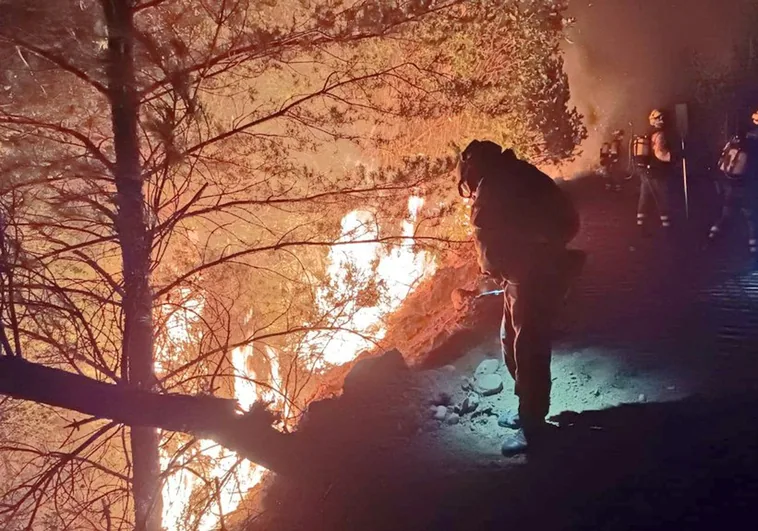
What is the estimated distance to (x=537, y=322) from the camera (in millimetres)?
3139

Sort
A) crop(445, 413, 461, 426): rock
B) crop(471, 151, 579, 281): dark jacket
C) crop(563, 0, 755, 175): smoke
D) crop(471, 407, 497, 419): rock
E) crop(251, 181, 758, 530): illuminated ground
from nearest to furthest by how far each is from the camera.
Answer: crop(251, 181, 758, 530): illuminated ground < crop(471, 151, 579, 281): dark jacket < crop(563, 0, 755, 175): smoke < crop(471, 407, 497, 419): rock < crop(445, 413, 461, 426): rock

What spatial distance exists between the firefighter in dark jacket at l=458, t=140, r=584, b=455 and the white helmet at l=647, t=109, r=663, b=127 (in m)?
0.94

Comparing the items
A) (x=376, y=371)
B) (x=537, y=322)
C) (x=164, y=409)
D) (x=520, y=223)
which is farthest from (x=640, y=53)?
(x=164, y=409)

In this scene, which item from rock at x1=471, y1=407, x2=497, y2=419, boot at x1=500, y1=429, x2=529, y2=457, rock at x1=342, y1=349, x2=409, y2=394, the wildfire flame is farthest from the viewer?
the wildfire flame

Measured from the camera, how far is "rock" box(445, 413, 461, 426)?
3.79 m

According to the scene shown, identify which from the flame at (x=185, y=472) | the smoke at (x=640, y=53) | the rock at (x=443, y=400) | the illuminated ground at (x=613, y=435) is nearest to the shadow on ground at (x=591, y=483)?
the illuminated ground at (x=613, y=435)

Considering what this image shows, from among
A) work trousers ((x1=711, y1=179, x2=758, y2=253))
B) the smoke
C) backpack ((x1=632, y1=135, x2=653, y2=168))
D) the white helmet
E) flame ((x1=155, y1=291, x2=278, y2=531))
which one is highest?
the smoke

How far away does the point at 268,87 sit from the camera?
5340 mm

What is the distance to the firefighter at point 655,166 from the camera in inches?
137

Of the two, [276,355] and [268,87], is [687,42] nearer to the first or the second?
[268,87]

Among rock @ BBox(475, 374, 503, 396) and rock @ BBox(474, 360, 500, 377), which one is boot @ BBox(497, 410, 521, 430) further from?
rock @ BBox(474, 360, 500, 377)

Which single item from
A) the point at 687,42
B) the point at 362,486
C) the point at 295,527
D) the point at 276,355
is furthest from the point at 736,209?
the point at 276,355

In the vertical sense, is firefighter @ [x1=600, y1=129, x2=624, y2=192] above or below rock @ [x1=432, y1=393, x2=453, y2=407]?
above

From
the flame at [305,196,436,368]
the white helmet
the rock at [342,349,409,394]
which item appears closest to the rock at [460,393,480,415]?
the rock at [342,349,409,394]
